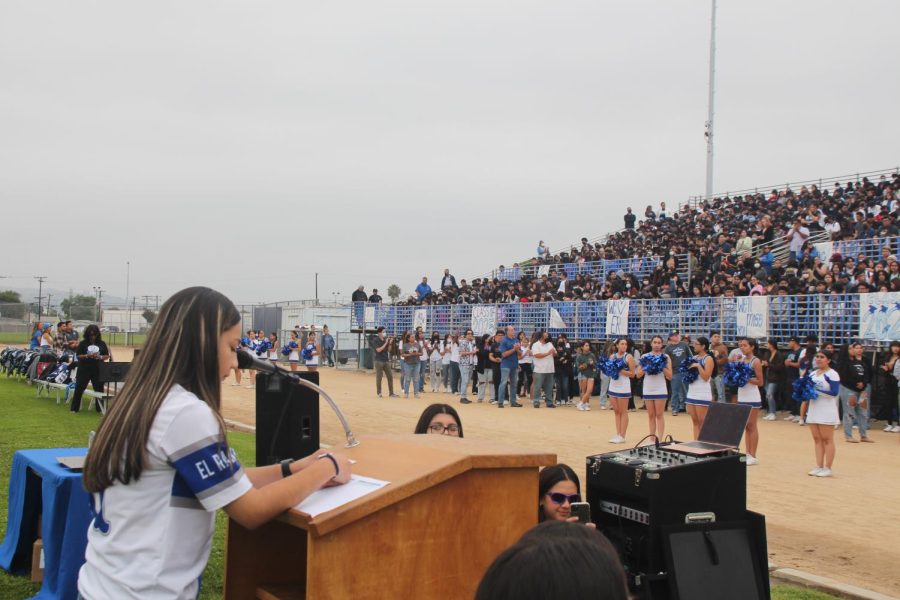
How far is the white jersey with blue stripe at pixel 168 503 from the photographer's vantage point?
7.00ft

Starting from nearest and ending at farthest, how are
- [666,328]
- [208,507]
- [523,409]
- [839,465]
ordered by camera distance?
[208,507] < [839,465] < [523,409] < [666,328]

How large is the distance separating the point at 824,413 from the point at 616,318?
42.2ft

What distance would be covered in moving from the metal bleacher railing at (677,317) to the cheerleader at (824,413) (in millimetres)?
7513

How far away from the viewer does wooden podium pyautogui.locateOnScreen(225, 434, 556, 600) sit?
87.2 inches

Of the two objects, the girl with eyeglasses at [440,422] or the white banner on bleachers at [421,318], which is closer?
the girl with eyeglasses at [440,422]

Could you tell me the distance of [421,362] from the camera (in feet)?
80.9

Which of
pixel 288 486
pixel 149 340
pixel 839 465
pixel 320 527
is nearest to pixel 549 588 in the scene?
pixel 320 527

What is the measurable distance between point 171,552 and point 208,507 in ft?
0.54

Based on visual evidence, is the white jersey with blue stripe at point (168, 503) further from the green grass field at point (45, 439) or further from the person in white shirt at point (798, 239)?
the person in white shirt at point (798, 239)

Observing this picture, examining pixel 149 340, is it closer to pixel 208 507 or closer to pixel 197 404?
pixel 197 404

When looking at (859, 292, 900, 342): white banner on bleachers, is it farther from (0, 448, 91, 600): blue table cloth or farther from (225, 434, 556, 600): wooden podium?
(225, 434, 556, 600): wooden podium

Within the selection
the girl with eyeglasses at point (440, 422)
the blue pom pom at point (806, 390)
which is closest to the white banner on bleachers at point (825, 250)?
the blue pom pom at point (806, 390)

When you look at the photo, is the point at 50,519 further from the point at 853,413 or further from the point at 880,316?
the point at 880,316

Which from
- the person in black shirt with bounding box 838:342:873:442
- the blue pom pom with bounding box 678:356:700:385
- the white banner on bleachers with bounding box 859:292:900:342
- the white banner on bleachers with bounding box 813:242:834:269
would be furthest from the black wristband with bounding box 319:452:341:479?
the white banner on bleachers with bounding box 813:242:834:269
